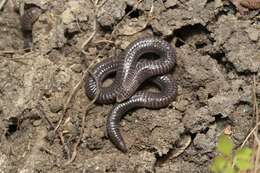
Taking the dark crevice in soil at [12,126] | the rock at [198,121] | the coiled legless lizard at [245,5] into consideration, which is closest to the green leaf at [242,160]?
the rock at [198,121]

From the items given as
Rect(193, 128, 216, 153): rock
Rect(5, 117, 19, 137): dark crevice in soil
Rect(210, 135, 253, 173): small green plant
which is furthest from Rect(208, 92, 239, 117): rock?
Rect(5, 117, 19, 137): dark crevice in soil

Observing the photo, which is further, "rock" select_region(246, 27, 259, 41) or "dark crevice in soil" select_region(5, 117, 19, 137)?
"dark crevice in soil" select_region(5, 117, 19, 137)

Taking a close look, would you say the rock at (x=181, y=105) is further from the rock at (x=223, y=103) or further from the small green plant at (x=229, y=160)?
the small green plant at (x=229, y=160)

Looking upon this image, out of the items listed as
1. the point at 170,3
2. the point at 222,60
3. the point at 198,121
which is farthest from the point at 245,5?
the point at 198,121

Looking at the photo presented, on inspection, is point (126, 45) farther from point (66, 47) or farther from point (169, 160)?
point (169, 160)

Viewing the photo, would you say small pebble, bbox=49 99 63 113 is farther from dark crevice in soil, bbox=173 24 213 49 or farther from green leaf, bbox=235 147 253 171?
green leaf, bbox=235 147 253 171

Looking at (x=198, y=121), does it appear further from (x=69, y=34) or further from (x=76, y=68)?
(x=69, y=34)
